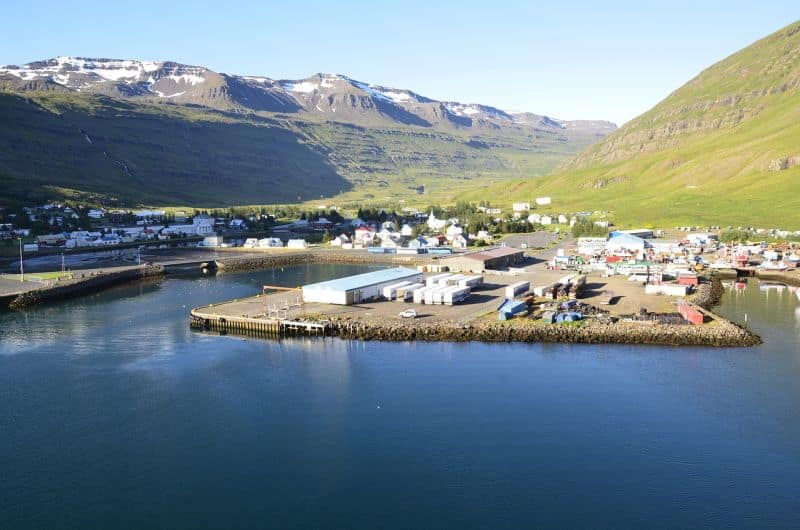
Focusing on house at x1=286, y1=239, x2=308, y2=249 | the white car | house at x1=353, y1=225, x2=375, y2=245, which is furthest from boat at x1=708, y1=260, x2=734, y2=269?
house at x1=286, y1=239, x2=308, y2=249

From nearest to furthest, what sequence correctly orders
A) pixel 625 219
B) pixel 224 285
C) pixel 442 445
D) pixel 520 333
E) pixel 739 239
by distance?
pixel 442 445 → pixel 520 333 → pixel 224 285 → pixel 739 239 → pixel 625 219

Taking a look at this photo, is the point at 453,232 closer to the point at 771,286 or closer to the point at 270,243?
the point at 270,243

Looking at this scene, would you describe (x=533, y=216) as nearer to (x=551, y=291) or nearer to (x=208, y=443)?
(x=551, y=291)

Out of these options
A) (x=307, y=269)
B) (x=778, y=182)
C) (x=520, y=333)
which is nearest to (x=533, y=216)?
(x=778, y=182)

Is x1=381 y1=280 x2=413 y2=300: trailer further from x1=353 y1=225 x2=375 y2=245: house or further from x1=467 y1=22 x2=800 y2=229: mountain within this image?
x1=467 y1=22 x2=800 y2=229: mountain

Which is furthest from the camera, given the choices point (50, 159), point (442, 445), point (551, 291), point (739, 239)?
point (50, 159)

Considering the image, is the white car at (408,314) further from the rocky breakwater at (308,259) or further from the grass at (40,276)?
the grass at (40,276)
